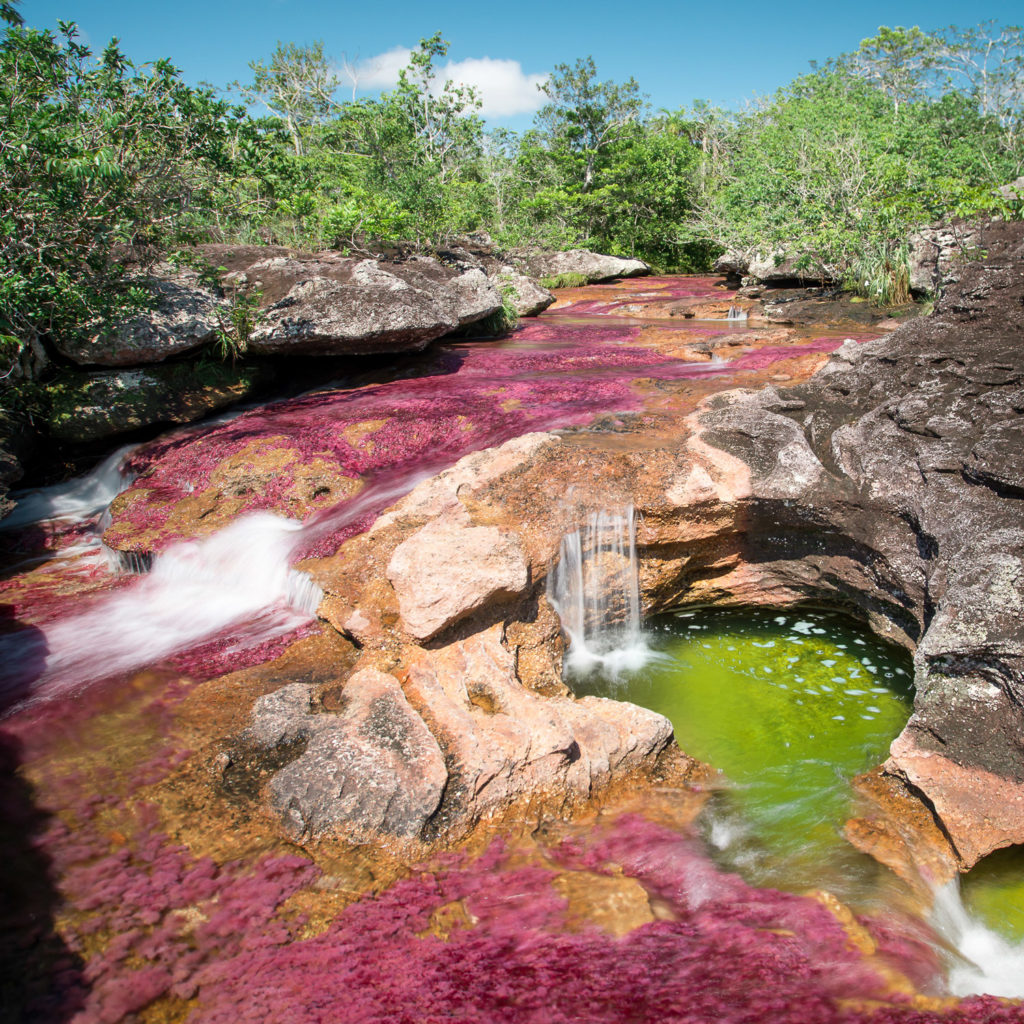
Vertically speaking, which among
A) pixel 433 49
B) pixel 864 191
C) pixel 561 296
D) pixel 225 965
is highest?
pixel 433 49

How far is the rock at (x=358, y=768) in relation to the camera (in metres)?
4.18

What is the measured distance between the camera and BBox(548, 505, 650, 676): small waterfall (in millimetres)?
6418

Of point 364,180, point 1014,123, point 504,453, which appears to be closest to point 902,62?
point 1014,123

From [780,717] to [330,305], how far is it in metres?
9.31

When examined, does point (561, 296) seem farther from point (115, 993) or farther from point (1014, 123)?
point (115, 993)

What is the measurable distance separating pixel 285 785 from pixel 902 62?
57.8m

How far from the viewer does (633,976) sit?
3281 millimetres

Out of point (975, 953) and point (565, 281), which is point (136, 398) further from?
point (565, 281)

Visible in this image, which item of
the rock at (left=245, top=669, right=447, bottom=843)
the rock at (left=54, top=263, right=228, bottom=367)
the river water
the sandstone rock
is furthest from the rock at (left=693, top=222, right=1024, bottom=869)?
the rock at (left=54, top=263, right=228, bottom=367)

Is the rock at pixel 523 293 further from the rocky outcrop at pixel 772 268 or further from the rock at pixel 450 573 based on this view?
the rock at pixel 450 573

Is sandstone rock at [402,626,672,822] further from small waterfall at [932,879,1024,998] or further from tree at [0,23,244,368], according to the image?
tree at [0,23,244,368]

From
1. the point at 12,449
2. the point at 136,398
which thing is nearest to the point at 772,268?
the point at 136,398

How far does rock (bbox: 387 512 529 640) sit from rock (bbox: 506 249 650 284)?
25.1 metres

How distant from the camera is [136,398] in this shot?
10547 mm
